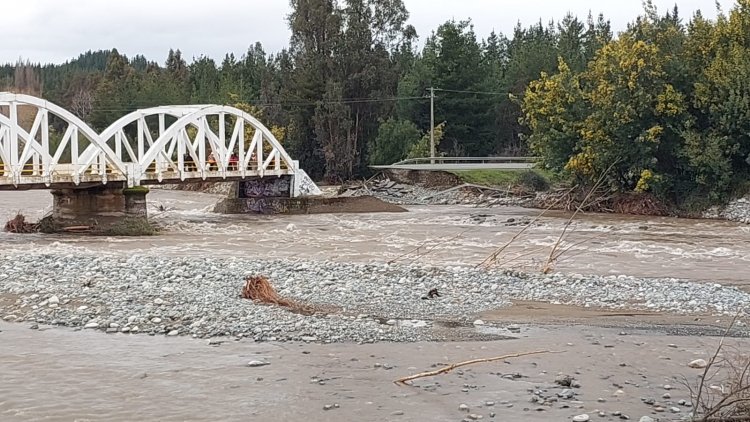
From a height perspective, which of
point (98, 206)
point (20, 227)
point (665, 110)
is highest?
point (665, 110)

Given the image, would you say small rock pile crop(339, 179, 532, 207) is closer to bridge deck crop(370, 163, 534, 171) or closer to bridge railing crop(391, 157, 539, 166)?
bridge deck crop(370, 163, 534, 171)

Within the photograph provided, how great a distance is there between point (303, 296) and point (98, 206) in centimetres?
2345

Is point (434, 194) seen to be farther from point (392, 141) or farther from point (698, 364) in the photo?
point (698, 364)

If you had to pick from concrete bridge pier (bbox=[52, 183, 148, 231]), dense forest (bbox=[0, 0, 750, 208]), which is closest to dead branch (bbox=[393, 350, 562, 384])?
dense forest (bbox=[0, 0, 750, 208])

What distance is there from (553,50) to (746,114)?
136 ft

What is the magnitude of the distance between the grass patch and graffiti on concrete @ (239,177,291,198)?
12.6m

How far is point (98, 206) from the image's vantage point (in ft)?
129

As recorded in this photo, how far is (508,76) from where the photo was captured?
8212 cm

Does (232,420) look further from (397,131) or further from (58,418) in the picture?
(397,131)

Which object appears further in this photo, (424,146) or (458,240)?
(424,146)

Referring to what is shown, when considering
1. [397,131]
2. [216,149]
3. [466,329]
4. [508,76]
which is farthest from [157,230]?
[508,76]

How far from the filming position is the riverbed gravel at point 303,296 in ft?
51.6

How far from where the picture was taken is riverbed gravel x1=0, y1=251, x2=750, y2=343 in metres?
15.7

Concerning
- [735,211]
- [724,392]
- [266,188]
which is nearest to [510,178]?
[266,188]
